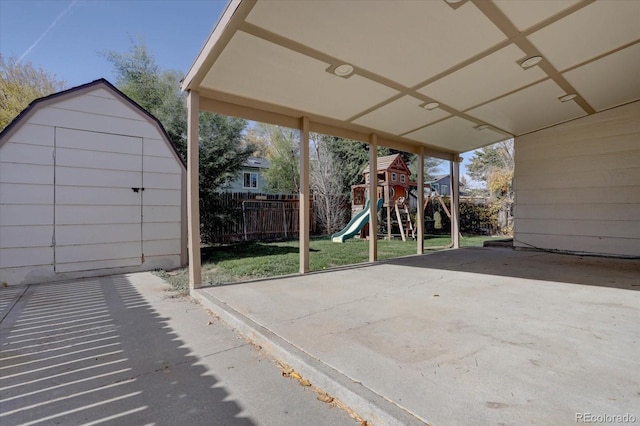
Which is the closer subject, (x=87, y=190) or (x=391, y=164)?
(x=87, y=190)

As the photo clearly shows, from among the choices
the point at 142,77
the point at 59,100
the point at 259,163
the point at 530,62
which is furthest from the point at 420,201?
the point at 259,163

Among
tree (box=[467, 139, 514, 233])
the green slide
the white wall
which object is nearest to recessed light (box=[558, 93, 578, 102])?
the white wall

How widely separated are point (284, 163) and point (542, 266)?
46.0 ft

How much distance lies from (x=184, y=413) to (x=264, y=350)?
767 mm

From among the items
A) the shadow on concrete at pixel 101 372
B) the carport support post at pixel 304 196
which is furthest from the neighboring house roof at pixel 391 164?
the shadow on concrete at pixel 101 372

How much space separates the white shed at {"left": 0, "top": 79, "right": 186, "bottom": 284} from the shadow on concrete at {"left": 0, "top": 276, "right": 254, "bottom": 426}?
168 centimetres

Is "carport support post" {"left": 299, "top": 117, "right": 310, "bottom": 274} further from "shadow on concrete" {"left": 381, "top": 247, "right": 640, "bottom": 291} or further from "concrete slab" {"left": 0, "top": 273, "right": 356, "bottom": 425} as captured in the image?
"shadow on concrete" {"left": 381, "top": 247, "right": 640, "bottom": 291}

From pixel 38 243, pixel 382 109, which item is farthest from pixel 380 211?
pixel 38 243

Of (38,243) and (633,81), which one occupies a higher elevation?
(633,81)

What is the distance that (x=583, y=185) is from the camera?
611 cm

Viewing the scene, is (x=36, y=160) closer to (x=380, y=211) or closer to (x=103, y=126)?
(x=103, y=126)

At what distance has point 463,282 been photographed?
3945 mm

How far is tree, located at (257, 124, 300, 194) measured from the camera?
1706 cm

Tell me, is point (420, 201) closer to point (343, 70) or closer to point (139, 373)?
point (343, 70)
